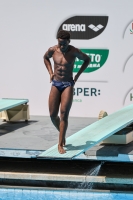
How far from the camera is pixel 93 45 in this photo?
10.6 meters

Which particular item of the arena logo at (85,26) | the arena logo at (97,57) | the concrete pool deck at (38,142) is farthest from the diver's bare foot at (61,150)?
the arena logo at (85,26)

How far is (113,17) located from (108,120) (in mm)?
2340

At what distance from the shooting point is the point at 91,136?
26.3 feet

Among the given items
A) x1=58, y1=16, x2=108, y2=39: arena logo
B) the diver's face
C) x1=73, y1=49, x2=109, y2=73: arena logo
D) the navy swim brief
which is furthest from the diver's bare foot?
x1=58, y1=16, x2=108, y2=39: arena logo

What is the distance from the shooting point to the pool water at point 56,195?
7637 mm

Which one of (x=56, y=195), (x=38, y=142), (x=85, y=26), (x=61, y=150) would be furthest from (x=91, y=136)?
(x=85, y=26)

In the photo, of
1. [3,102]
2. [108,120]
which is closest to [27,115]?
[3,102]

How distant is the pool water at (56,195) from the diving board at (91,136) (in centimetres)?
59

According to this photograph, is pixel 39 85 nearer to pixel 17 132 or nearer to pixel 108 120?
pixel 17 132

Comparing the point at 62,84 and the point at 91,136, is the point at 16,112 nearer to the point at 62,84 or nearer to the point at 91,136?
the point at 91,136

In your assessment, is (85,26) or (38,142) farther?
(85,26)

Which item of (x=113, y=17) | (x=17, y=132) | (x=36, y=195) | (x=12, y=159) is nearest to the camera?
(x=36, y=195)

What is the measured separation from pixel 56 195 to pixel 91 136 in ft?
2.97

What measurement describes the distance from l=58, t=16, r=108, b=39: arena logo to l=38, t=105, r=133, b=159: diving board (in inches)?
73.3
